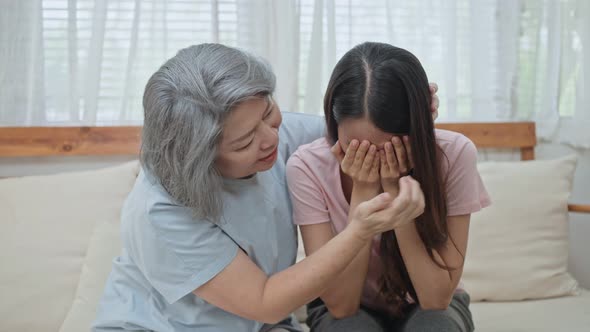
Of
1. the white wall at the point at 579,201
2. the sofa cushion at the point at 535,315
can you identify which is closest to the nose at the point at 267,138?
Answer: the sofa cushion at the point at 535,315

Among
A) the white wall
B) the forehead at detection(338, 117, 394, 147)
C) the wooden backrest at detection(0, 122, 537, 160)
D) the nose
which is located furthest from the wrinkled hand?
the white wall

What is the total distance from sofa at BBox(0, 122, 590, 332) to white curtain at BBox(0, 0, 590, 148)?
0.90 ft

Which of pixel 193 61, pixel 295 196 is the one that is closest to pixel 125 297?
pixel 295 196

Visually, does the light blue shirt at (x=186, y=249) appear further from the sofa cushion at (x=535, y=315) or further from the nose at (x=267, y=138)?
the sofa cushion at (x=535, y=315)

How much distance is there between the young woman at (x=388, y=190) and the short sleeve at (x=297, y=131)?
0.10m

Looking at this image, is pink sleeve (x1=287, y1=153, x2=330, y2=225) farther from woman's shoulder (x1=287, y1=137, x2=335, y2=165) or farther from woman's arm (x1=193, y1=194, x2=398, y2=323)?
woman's arm (x1=193, y1=194, x2=398, y2=323)

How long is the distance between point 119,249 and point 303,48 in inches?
37.9

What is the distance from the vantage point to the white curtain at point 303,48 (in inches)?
82.7

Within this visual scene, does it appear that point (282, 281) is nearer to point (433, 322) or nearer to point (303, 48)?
point (433, 322)

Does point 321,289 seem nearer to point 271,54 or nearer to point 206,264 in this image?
A: point 206,264

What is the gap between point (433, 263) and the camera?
131 centimetres

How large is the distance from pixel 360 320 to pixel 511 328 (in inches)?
25.2

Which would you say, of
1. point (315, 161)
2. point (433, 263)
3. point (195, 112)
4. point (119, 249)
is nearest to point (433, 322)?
point (433, 263)

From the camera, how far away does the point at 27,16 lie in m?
2.08
